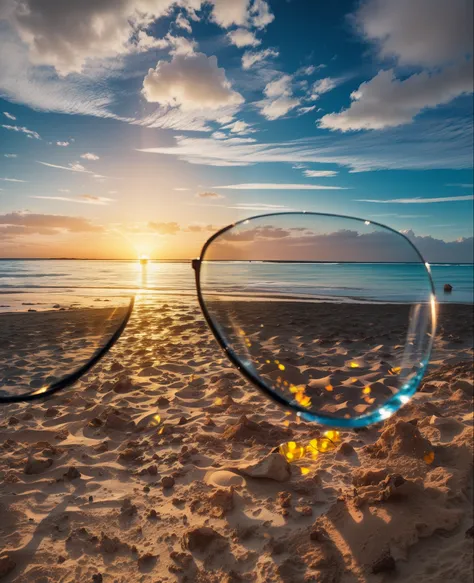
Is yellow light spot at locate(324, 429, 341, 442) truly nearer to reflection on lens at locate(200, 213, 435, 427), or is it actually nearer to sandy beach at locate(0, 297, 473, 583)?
sandy beach at locate(0, 297, 473, 583)

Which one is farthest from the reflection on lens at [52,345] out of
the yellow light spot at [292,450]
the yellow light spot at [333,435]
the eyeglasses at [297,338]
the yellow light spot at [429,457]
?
the yellow light spot at [429,457]

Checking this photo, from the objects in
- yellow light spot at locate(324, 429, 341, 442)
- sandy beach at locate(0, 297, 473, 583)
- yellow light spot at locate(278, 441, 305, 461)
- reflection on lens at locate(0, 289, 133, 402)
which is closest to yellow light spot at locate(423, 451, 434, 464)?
sandy beach at locate(0, 297, 473, 583)

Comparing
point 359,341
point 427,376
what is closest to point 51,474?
point 359,341

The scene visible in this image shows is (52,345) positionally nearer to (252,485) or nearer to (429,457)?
(252,485)

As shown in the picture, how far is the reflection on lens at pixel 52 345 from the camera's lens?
171cm

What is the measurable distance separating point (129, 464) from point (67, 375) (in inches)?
37.7

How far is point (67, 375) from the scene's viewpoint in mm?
1660

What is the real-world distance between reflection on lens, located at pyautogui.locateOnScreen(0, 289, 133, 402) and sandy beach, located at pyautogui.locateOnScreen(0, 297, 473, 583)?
39 mm

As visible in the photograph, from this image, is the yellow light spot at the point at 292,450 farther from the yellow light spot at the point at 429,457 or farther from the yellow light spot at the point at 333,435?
the yellow light spot at the point at 429,457

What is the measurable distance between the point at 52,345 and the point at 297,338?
1278 mm

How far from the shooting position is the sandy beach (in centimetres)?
159

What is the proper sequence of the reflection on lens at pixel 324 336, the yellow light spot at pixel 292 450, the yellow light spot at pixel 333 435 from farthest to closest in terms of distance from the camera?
the yellow light spot at pixel 333 435 → the yellow light spot at pixel 292 450 → the reflection on lens at pixel 324 336

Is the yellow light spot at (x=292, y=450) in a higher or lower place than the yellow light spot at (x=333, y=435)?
lower

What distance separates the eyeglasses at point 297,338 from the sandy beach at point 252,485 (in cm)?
2
